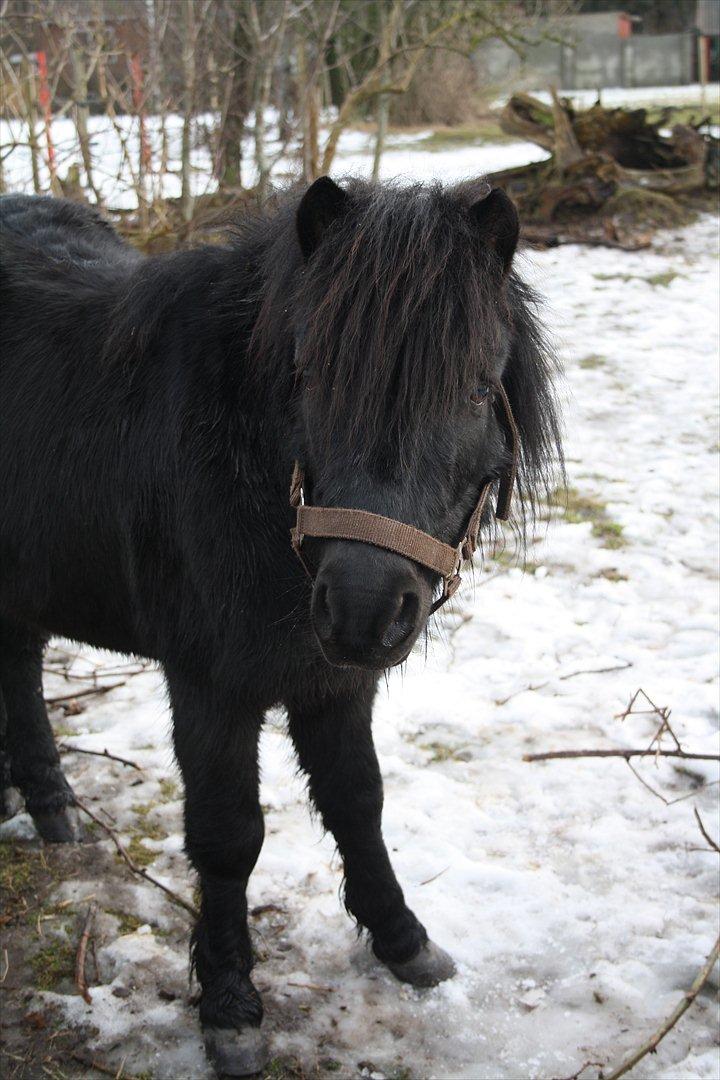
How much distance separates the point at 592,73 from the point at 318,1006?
27.5 m

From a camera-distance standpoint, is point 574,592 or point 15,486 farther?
point 574,592

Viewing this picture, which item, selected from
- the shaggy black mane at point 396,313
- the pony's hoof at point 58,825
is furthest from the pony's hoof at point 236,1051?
the shaggy black mane at point 396,313

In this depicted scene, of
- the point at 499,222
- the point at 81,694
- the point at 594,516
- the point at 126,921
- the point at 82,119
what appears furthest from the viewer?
the point at 82,119

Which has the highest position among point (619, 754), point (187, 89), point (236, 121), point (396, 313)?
point (187, 89)

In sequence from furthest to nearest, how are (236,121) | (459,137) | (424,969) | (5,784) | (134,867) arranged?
(459,137), (236,121), (5,784), (134,867), (424,969)

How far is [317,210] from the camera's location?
199 cm

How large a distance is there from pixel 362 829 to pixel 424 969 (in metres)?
0.40

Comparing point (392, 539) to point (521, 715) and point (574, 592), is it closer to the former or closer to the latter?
point (521, 715)

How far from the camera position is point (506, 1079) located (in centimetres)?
244

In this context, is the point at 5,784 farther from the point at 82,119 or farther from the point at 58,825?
the point at 82,119

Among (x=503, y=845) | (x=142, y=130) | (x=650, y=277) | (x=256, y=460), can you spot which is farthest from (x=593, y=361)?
(x=256, y=460)

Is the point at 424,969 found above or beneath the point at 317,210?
beneath

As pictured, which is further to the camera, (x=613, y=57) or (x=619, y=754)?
(x=613, y=57)

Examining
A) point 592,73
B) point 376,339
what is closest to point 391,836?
point 376,339
